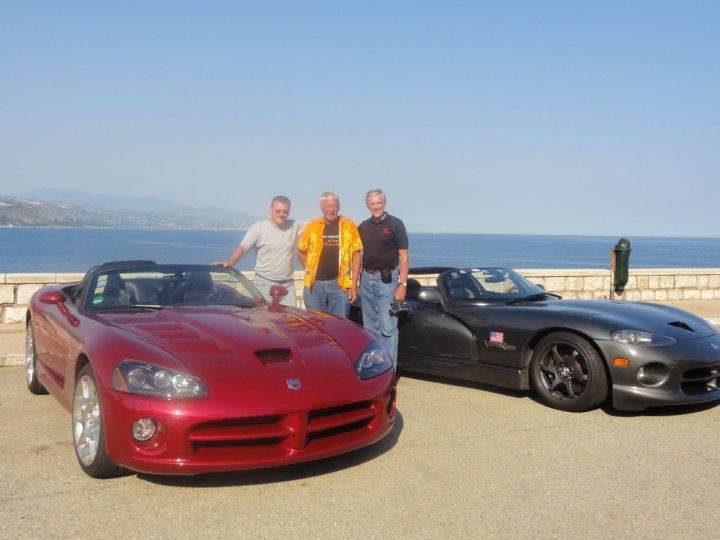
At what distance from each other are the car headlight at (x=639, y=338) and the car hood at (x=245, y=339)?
6.81ft

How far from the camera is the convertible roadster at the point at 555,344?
4.91 metres

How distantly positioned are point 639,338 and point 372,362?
7.62 feet

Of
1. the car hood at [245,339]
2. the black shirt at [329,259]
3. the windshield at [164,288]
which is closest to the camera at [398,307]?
the black shirt at [329,259]

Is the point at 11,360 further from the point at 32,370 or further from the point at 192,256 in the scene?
the point at 192,256

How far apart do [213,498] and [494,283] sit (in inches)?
159

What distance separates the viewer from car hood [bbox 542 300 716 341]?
5184mm

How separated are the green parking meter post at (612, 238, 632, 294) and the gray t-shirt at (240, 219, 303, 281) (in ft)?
28.5

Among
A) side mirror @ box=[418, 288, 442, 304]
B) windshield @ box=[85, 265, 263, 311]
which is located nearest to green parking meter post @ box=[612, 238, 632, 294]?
side mirror @ box=[418, 288, 442, 304]

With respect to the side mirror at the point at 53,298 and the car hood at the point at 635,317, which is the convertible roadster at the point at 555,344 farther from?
the side mirror at the point at 53,298

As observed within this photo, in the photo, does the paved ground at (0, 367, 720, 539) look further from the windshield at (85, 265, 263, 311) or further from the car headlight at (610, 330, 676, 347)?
the windshield at (85, 265, 263, 311)

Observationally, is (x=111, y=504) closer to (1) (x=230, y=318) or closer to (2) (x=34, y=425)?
(1) (x=230, y=318)

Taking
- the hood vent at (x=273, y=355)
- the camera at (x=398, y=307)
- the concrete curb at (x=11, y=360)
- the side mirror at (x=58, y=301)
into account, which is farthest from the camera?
the concrete curb at (x=11, y=360)

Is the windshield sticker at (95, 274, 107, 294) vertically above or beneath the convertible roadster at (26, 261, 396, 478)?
above

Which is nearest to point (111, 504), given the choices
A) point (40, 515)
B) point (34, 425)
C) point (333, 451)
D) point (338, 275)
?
point (40, 515)
